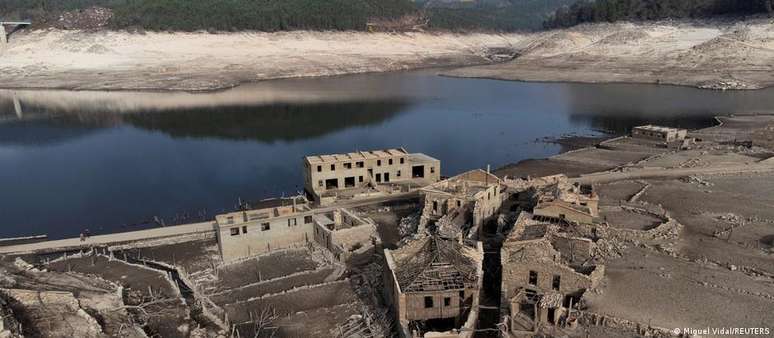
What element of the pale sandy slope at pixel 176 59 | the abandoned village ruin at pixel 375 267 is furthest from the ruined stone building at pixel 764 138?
the pale sandy slope at pixel 176 59

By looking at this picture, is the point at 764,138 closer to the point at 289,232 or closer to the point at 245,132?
the point at 289,232

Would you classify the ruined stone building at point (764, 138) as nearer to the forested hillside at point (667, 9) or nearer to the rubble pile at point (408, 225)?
the rubble pile at point (408, 225)

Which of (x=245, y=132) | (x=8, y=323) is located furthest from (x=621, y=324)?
(x=245, y=132)

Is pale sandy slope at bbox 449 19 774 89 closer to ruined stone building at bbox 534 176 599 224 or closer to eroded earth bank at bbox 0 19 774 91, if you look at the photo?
eroded earth bank at bbox 0 19 774 91

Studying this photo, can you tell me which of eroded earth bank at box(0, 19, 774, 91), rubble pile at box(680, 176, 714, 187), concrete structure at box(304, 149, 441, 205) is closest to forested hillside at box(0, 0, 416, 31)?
eroded earth bank at box(0, 19, 774, 91)

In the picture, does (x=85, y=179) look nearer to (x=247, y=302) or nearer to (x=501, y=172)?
(x=247, y=302)
